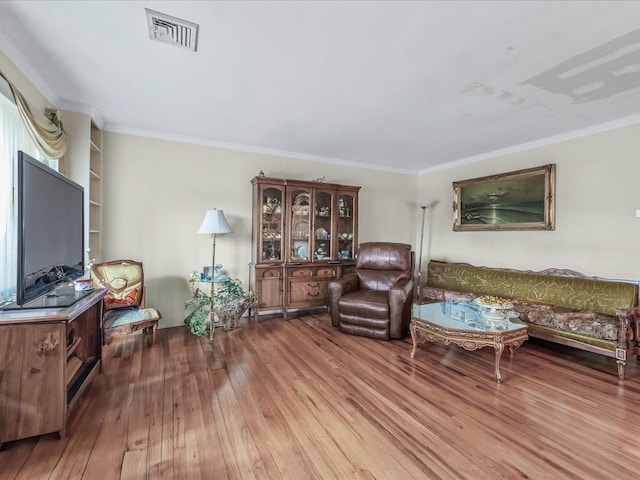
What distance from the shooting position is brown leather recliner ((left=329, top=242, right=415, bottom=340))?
315 cm

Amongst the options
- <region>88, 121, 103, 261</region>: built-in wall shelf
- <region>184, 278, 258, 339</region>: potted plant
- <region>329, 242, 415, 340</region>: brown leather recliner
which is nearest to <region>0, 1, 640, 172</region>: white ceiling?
<region>88, 121, 103, 261</region>: built-in wall shelf

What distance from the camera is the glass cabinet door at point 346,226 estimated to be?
439 centimetres

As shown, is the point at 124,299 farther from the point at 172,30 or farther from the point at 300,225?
the point at 172,30

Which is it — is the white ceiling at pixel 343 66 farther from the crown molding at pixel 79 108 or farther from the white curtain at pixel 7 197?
the white curtain at pixel 7 197

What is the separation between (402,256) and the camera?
3766 millimetres

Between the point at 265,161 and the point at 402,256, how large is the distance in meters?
2.27

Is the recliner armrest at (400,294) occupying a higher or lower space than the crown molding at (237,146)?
lower

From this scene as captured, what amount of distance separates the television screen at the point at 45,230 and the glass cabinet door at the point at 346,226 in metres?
3.02

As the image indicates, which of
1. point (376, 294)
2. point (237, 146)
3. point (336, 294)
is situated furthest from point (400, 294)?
point (237, 146)

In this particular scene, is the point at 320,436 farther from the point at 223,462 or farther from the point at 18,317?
the point at 18,317

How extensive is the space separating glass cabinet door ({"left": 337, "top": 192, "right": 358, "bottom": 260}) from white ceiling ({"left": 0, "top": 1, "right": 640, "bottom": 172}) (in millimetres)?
1140

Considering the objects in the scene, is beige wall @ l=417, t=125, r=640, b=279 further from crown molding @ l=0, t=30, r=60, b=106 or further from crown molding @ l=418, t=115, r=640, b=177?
crown molding @ l=0, t=30, r=60, b=106

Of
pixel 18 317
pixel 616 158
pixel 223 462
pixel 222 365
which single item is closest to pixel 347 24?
pixel 18 317

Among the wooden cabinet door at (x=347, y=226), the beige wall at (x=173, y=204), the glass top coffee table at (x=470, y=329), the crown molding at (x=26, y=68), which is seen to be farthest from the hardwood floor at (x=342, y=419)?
the crown molding at (x=26, y=68)
